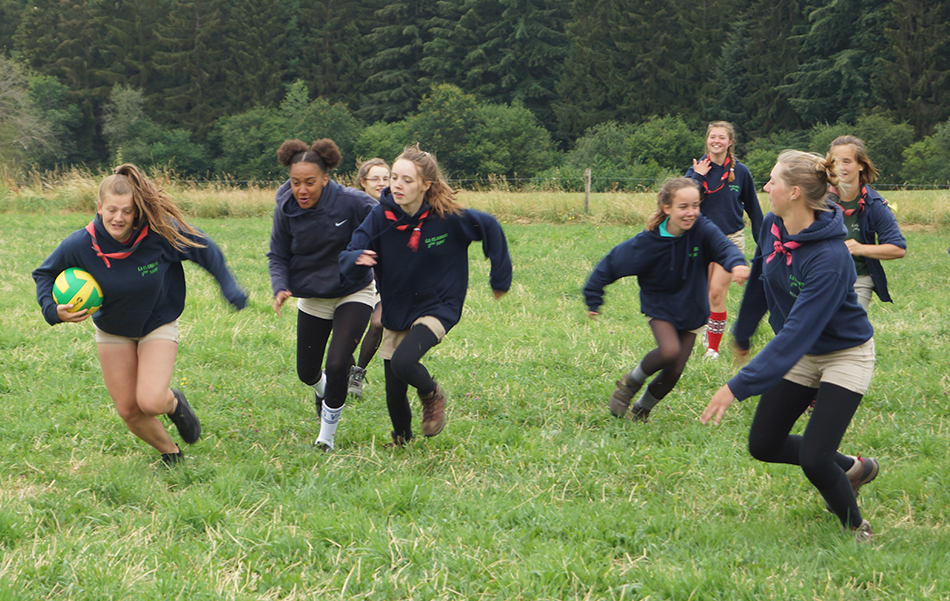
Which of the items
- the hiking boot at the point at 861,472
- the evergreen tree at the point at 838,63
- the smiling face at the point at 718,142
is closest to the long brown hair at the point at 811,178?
the hiking boot at the point at 861,472

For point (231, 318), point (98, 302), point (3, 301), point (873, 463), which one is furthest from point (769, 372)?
point (3, 301)

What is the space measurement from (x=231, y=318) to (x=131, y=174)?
4930 mm

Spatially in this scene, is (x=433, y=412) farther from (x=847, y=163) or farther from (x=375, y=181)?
(x=847, y=163)

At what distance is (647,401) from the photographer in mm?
6418

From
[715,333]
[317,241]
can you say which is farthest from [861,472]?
[317,241]

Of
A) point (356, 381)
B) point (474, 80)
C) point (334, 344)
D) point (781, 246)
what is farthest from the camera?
point (474, 80)

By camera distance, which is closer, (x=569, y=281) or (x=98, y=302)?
(x=98, y=302)

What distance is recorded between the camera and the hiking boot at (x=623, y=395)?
21.1 ft

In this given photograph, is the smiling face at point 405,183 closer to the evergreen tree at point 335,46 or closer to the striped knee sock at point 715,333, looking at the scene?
the striped knee sock at point 715,333

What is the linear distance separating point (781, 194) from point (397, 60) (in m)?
63.9

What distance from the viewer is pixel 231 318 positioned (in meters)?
9.87

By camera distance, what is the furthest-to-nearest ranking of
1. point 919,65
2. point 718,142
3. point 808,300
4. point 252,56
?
point 252,56 → point 919,65 → point 718,142 → point 808,300

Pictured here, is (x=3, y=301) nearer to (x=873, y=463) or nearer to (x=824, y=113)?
(x=873, y=463)

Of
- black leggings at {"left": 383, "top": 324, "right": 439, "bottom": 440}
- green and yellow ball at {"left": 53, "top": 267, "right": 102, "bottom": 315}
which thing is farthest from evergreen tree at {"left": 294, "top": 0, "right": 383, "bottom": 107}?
green and yellow ball at {"left": 53, "top": 267, "right": 102, "bottom": 315}
